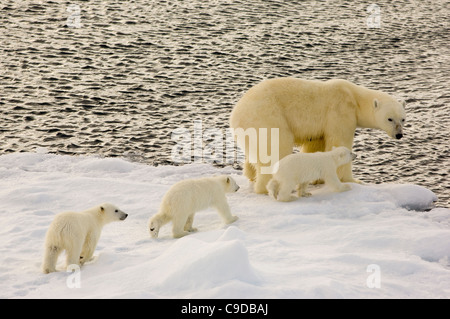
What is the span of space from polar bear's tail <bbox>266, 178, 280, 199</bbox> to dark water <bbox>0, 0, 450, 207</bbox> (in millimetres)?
2036

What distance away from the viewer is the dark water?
1032cm

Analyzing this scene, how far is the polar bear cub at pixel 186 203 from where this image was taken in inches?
260

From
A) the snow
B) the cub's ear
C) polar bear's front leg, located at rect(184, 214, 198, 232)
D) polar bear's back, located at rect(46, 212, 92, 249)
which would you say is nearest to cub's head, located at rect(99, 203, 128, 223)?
the snow

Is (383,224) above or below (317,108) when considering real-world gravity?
below

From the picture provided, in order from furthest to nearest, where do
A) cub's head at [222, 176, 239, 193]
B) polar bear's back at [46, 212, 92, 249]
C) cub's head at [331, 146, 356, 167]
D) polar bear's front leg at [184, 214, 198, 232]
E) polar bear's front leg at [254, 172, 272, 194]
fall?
polar bear's front leg at [254, 172, 272, 194], cub's head at [331, 146, 356, 167], cub's head at [222, 176, 239, 193], polar bear's front leg at [184, 214, 198, 232], polar bear's back at [46, 212, 92, 249]

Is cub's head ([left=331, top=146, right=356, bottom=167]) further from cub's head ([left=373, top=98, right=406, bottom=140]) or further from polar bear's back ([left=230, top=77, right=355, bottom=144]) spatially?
cub's head ([left=373, top=98, right=406, bottom=140])

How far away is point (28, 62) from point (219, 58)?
3.78 meters

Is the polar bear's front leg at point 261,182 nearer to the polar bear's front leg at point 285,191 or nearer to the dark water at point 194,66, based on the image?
the polar bear's front leg at point 285,191

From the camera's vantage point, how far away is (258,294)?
16.4 ft

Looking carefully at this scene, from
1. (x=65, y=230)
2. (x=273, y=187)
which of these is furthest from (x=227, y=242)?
(x=273, y=187)

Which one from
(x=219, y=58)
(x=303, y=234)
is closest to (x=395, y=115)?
(x=303, y=234)

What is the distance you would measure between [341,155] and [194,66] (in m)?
6.22

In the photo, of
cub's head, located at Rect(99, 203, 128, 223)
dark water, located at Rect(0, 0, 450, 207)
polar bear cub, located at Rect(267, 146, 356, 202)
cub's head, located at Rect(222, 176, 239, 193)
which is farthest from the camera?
dark water, located at Rect(0, 0, 450, 207)
